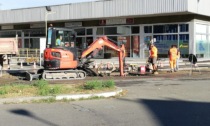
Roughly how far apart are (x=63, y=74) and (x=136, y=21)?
55.7ft

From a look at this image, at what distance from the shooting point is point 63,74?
2072cm

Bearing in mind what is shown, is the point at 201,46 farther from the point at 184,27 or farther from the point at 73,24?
the point at 73,24

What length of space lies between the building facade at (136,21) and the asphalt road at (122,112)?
19.2 m

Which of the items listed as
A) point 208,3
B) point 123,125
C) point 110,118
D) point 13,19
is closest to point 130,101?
point 110,118

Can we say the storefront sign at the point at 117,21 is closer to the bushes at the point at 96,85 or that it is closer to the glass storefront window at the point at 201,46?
the glass storefront window at the point at 201,46

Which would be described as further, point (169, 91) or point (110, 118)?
point (169, 91)

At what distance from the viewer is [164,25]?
34500 mm

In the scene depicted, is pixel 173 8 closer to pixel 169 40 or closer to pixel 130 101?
pixel 169 40

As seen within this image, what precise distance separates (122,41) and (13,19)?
1337cm

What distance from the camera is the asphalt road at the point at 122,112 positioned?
9.34 m

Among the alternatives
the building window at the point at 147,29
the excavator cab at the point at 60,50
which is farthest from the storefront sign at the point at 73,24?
the excavator cab at the point at 60,50

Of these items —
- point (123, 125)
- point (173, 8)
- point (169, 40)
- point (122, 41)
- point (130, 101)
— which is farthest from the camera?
point (122, 41)

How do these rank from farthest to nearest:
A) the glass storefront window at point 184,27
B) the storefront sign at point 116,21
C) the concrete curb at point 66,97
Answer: the storefront sign at point 116,21 < the glass storefront window at point 184,27 < the concrete curb at point 66,97

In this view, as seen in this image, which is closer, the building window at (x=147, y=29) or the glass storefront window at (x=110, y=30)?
the building window at (x=147, y=29)
